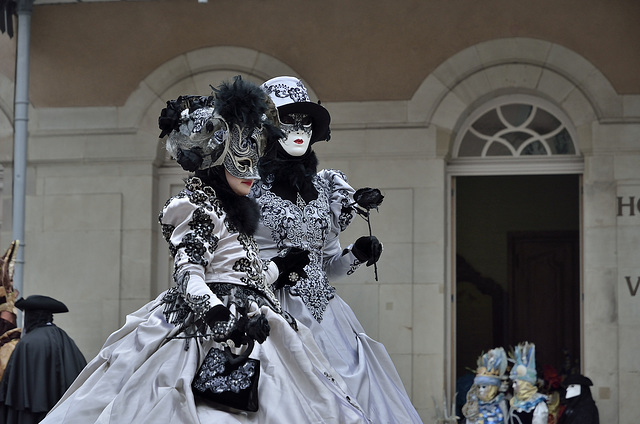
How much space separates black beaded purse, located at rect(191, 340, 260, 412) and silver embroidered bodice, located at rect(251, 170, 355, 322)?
1.53 meters

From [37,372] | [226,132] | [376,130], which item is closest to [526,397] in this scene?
[376,130]

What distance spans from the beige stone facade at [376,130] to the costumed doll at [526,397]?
26.0 inches

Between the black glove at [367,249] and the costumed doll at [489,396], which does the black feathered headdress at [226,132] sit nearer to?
the black glove at [367,249]

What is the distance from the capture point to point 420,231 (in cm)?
1220

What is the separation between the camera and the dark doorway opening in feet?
49.0

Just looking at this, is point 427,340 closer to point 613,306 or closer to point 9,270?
point 613,306

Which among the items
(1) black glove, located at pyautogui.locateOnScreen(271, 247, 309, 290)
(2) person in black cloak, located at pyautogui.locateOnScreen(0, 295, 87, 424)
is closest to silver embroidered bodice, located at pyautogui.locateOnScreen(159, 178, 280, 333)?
(1) black glove, located at pyautogui.locateOnScreen(271, 247, 309, 290)

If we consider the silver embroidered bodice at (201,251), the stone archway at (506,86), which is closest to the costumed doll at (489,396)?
the stone archway at (506,86)

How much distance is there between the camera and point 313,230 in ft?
23.5

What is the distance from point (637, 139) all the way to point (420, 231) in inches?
85.7

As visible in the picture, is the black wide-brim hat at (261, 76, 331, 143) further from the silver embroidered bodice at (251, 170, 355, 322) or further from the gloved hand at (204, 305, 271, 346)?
the gloved hand at (204, 305, 271, 346)

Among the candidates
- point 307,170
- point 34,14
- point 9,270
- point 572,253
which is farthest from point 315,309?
point 572,253

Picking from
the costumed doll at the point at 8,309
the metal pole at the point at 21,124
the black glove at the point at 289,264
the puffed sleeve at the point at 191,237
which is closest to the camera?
the puffed sleeve at the point at 191,237

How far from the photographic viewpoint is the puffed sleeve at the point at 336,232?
7.41m
